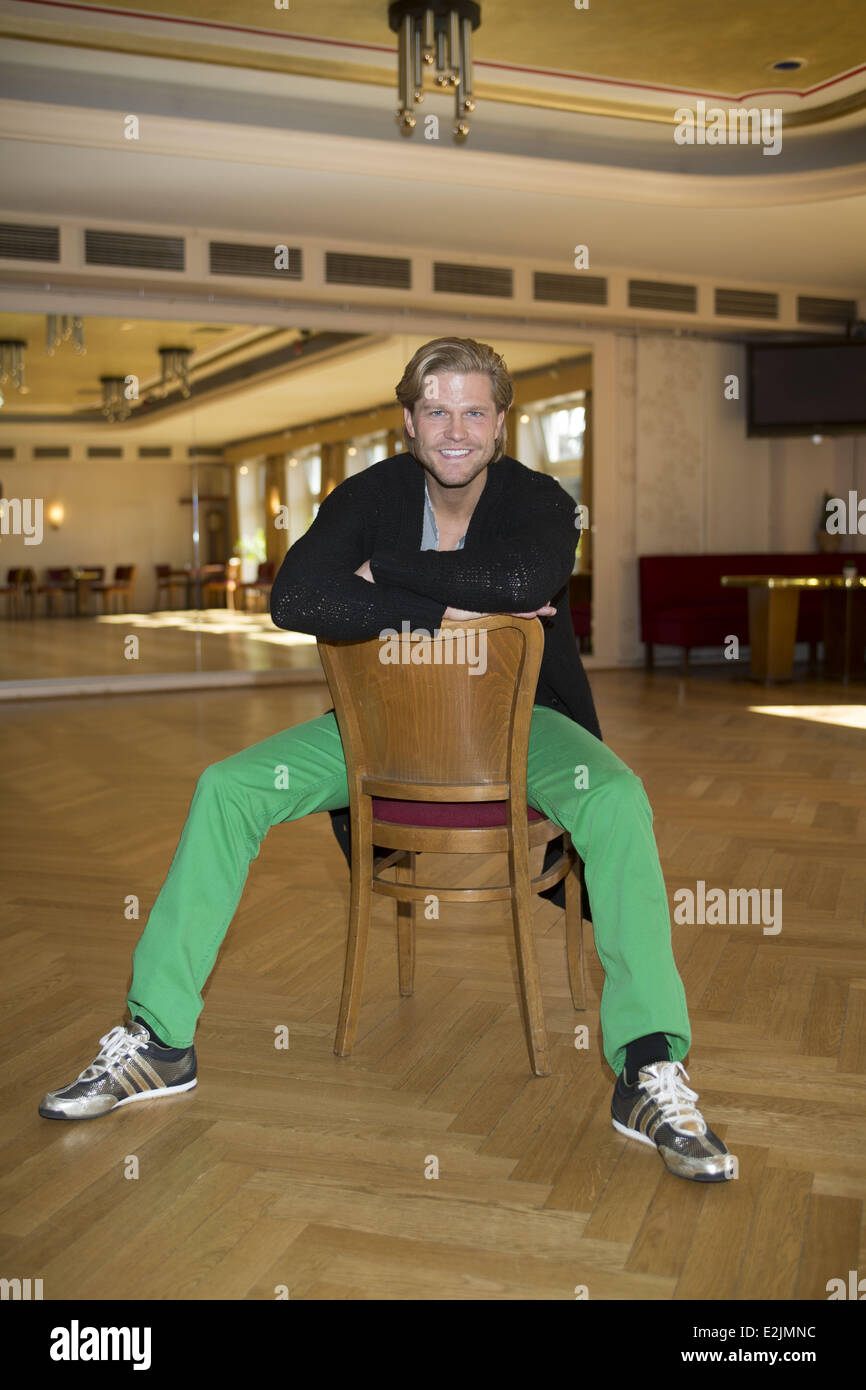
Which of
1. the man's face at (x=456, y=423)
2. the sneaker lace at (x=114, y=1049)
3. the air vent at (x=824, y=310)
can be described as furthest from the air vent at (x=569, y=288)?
the sneaker lace at (x=114, y=1049)

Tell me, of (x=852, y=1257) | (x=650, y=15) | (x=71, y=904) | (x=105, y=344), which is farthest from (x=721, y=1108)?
(x=105, y=344)

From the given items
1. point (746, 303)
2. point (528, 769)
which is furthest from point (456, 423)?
point (746, 303)

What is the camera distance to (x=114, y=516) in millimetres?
8633

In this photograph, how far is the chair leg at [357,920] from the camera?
2.11 m

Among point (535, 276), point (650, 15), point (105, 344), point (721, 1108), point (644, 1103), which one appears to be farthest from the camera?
point (535, 276)

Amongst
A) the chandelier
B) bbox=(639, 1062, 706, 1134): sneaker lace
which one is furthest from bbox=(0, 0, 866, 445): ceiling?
bbox=(639, 1062, 706, 1134): sneaker lace

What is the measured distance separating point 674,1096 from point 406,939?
0.81 m

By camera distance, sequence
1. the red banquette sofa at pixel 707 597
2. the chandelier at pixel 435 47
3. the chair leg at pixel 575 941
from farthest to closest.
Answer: the red banquette sofa at pixel 707 597
the chandelier at pixel 435 47
the chair leg at pixel 575 941

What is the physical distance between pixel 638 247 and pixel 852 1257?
26.0 ft

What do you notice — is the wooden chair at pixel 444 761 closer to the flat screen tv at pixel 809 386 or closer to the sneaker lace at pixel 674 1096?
the sneaker lace at pixel 674 1096

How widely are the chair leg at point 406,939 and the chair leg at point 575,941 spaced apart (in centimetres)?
33

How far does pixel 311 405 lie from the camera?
905 centimetres

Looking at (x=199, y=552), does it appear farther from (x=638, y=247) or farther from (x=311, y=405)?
(x=638, y=247)
